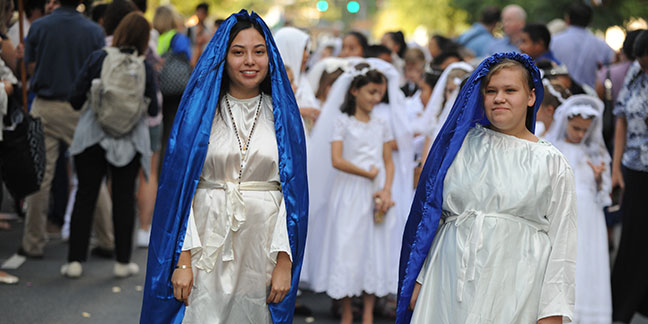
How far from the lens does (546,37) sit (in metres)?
8.75

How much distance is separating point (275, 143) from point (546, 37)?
5.08 m

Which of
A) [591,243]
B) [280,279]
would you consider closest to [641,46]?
[591,243]

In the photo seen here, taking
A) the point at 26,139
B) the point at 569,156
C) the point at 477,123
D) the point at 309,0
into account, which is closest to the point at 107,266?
the point at 26,139

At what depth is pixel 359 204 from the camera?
A: 22.7 ft

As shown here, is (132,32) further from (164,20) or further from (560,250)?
(560,250)

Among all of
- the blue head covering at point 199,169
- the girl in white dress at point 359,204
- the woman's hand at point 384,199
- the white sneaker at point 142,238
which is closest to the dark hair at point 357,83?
the girl in white dress at point 359,204

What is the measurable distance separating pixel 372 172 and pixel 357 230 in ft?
1.53

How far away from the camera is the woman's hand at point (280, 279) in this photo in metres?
4.36

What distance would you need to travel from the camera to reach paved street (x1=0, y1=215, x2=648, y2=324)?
677cm

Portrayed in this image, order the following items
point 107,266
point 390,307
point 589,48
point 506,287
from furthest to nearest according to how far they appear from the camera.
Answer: point 589,48 < point 107,266 < point 390,307 < point 506,287

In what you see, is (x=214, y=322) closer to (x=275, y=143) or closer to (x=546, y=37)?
(x=275, y=143)

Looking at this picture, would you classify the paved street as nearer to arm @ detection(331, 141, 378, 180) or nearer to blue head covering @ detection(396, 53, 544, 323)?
arm @ detection(331, 141, 378, 180)

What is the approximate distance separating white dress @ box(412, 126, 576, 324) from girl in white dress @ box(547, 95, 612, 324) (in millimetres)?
2779

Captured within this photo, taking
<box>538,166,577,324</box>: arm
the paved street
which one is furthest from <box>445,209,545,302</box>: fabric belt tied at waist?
the paved street
